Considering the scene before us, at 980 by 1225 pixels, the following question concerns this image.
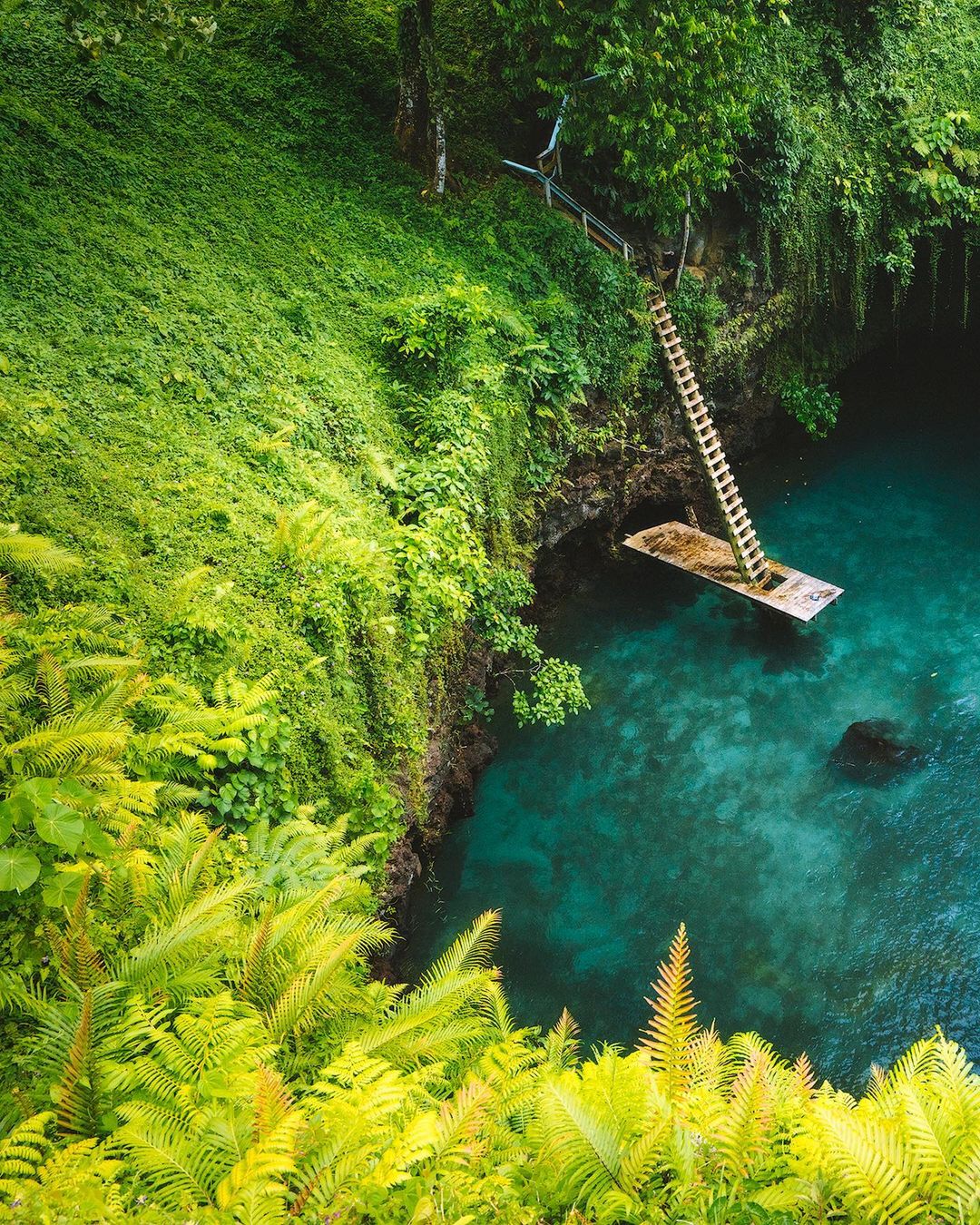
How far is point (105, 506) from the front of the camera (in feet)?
21.0

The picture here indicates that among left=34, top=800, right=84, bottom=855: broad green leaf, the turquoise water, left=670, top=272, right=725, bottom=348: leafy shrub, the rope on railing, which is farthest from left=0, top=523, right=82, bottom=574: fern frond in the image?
left=670, top=272, right=725, bottom=348: leafy shrub

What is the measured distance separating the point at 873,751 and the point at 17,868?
9.15 m

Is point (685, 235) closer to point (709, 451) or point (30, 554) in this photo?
point (709, 451)

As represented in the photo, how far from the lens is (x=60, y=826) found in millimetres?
3867

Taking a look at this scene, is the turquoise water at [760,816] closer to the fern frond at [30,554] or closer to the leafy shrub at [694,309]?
the leafy shrub at [694,309]

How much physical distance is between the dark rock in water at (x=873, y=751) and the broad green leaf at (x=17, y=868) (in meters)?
8.73

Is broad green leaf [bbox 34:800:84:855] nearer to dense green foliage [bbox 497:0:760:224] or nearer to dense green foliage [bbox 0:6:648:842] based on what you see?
dense green foliage [bbox 0:6:648:842]

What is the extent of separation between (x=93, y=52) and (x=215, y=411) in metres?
3.02

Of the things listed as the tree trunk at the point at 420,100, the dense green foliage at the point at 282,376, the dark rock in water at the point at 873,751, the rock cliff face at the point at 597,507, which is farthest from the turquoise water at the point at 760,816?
the tree trunk at the point at 420,100

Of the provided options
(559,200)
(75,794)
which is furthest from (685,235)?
(75,794)

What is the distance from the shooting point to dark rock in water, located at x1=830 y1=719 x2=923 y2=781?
9.84 metres

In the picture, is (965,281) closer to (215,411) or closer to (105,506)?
(215,411)

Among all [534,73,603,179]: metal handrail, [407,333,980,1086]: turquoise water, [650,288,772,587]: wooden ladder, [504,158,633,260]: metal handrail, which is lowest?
[407,333,980,1086]: turquoise water

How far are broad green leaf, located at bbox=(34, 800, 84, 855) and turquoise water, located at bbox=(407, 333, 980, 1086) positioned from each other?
5.07 meters
